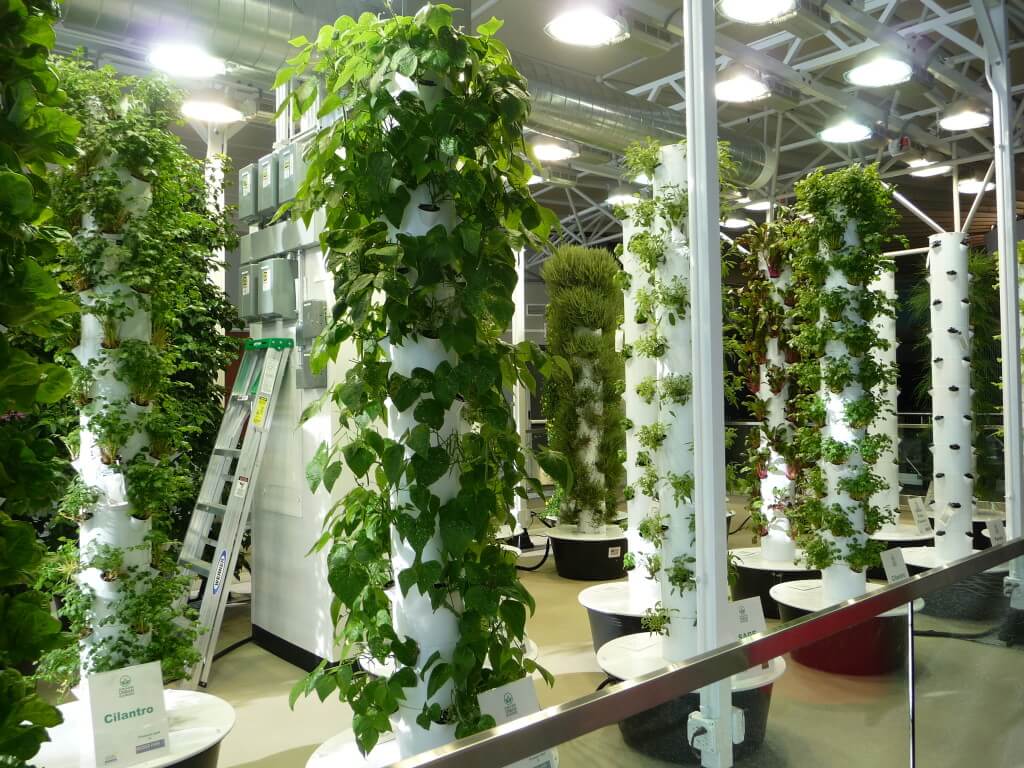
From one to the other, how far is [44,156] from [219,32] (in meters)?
3.37

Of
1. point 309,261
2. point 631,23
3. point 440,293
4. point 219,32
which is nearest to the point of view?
point 440,293

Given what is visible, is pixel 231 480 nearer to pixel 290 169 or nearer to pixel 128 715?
pixel 290 169

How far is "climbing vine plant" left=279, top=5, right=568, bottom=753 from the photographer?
1871mm

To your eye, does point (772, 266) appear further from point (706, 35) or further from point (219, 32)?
point (219, 32)

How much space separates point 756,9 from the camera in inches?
165

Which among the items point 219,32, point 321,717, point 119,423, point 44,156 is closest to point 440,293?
point 44,156

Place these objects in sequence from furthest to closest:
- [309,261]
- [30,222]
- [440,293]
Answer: [309,261], [440,293], [30,222]

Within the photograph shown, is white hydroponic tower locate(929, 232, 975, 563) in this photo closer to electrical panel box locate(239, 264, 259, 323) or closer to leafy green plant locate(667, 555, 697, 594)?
leafy green plant locate(667, 555, 697, 594)

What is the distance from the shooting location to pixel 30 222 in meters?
1.25

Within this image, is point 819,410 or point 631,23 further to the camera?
point 631,23

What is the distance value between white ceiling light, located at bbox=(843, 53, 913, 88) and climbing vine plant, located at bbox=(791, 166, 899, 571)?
3.96 ft

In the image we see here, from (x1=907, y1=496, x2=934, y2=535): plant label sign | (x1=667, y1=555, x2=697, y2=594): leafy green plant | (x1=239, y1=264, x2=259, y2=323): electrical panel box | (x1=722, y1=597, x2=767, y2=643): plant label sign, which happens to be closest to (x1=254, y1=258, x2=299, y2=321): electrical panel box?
(x1=239, y1=264, x2=259, y2=323): electrical panel box

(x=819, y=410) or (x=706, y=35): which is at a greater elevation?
(x=706, y=35)

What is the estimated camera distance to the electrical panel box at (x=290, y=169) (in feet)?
14.6
